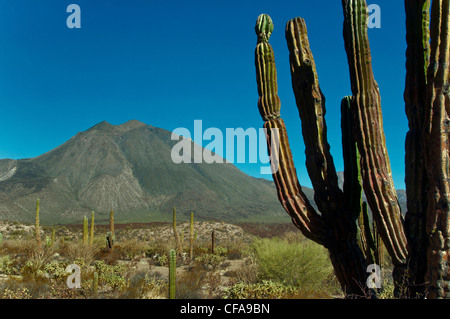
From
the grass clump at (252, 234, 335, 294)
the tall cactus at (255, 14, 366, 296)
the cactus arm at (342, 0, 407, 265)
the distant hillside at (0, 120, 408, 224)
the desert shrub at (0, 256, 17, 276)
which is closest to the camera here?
the cactus arm at (342, 0, 407, 265)

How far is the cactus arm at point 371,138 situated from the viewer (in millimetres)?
5625

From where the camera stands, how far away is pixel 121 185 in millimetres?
85562

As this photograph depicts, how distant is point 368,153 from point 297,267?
5892 millimetres

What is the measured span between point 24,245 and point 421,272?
705 inches

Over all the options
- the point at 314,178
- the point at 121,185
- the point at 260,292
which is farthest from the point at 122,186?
the point at 314,178

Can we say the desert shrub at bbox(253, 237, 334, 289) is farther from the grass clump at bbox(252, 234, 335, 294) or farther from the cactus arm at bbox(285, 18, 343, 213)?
the cactus arm at bbox(285, 18, 343, 213)

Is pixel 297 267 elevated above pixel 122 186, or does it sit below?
below

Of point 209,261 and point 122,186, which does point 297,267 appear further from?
point 122,186

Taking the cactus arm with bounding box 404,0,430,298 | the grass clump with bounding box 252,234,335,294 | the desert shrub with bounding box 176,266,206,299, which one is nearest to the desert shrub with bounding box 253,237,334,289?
the grass clump with bounding box 252,234,335,294

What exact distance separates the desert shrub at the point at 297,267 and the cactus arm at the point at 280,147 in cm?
430

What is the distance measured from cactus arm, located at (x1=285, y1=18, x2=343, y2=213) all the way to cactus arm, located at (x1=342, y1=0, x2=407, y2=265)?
2.14 ft

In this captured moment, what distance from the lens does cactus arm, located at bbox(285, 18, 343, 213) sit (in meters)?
6.36

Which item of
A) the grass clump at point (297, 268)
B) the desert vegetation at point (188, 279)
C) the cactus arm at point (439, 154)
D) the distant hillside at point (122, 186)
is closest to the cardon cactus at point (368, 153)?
the cactus arm at point (439, 154)

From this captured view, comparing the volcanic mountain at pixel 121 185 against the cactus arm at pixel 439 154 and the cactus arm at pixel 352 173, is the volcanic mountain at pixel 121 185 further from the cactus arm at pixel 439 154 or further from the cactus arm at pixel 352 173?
the cactus arm at pixel 439 154
